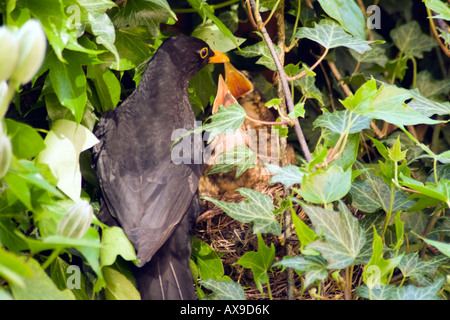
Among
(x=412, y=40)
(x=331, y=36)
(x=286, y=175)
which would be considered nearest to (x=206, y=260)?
(x=286, y=175)

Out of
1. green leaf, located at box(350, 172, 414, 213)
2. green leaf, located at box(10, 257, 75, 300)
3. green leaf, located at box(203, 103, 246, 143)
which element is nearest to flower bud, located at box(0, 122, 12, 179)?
green leaf, located at box(10, 257, 75, 300)

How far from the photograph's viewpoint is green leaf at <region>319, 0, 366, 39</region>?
1.49 m

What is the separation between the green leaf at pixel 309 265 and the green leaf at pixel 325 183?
140 millimetres

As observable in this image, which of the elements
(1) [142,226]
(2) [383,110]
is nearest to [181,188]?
(1) [142,226]

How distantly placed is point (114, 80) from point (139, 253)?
589 millimetres

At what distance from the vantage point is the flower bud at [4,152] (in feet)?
2.89

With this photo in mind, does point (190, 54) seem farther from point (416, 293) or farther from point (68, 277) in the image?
point (416, 293)

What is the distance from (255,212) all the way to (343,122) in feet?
1.14

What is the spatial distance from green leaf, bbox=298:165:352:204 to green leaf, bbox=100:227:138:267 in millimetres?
447

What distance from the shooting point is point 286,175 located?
1.28 metres

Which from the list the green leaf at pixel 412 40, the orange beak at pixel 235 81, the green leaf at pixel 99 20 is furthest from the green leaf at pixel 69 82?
the green leaf at pixel 412 40

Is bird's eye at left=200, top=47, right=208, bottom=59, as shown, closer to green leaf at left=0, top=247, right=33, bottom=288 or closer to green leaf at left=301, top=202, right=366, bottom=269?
green leaf at left=301, top=202, right=366, bottom=269

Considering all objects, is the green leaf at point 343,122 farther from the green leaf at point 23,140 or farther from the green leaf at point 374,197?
the green leaf at point 23,140

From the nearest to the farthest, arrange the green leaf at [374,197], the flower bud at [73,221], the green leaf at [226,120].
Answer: the flower bud at [73,221]
the green leaf at [226,120]
the green leaf at [374,197]
